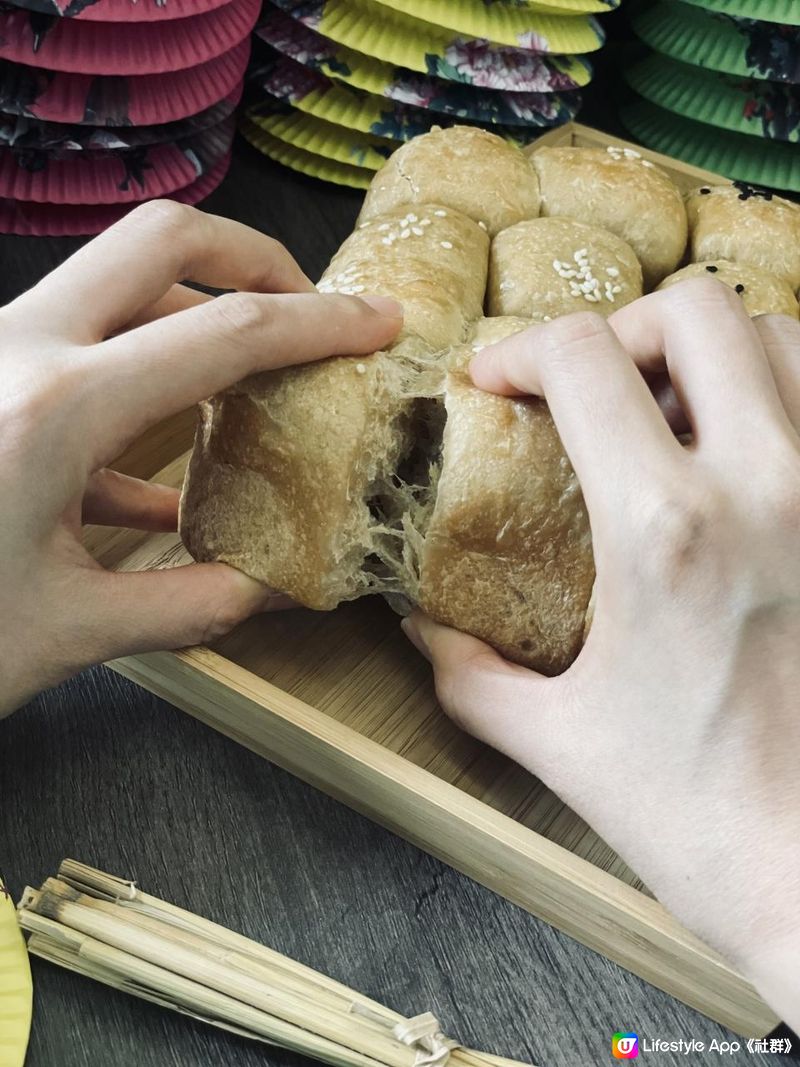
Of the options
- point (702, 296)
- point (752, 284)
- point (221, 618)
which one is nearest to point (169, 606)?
point (221, 618)

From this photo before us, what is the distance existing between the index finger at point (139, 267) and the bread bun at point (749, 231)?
1.90ft

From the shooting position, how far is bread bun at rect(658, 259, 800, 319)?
3.89ft

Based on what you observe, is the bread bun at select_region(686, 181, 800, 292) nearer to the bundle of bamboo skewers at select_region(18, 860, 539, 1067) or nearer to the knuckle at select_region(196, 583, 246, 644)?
the knuckle at select_region(196, 583, 246, 644)

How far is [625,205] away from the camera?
4.22ft

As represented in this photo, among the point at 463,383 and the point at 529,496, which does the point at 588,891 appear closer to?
the point at 529,496

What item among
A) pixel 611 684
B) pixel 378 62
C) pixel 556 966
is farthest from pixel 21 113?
pixel 556 966

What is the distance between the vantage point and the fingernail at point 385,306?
1.01 metres

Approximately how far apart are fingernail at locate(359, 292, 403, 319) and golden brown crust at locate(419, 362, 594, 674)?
0.08 metres

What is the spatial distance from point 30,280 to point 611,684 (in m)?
1.13

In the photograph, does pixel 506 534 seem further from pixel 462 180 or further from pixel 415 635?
pixel 462 180

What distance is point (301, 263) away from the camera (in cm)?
167

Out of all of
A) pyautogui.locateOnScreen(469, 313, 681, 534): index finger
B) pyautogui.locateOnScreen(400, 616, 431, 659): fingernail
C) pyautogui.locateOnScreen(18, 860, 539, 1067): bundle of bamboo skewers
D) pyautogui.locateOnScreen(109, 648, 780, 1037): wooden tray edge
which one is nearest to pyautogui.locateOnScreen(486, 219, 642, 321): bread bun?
pyautogui.locateOnScreen(469, 313, 681, 534): index finger

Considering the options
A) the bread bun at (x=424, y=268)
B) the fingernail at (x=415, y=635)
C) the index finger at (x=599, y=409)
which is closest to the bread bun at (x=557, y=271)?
the bread bun at (x=424, y=268)

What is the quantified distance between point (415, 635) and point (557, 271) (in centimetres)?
42
